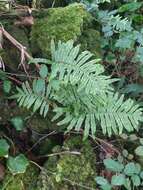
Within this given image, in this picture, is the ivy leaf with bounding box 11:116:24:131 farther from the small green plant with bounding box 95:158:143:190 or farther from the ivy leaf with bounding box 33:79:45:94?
the small green plant with bounding box 95:158:143:190

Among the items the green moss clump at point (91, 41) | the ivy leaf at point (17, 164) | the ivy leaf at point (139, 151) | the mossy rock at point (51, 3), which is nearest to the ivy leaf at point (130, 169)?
the ivy leaf at point (139, 151)

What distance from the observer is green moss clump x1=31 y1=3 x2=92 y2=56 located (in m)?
3.15

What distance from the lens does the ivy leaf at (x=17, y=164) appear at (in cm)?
259

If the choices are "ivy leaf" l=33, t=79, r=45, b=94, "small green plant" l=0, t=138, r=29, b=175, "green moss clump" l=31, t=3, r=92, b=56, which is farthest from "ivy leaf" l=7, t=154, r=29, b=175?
"green moss clump" l=31, t=3, r=92, b=56

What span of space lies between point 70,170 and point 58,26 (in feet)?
3.82

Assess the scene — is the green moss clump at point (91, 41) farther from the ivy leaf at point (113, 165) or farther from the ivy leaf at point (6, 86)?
the ivy leaf at point (113, 165)

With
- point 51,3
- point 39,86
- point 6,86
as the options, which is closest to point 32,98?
point 39,86

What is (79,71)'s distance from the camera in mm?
2705

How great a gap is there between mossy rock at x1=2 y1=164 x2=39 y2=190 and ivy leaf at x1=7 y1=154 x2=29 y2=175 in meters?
0.11

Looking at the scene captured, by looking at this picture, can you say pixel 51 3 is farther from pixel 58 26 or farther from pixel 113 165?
pixel 113 165

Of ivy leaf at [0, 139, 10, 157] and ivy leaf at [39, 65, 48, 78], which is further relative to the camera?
ivy leaf at [39, 65, 48, 78]

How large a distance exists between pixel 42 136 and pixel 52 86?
1.51 feet

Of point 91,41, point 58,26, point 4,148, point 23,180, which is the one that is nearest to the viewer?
point 4,148

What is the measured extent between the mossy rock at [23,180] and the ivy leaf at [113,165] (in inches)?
19.3
